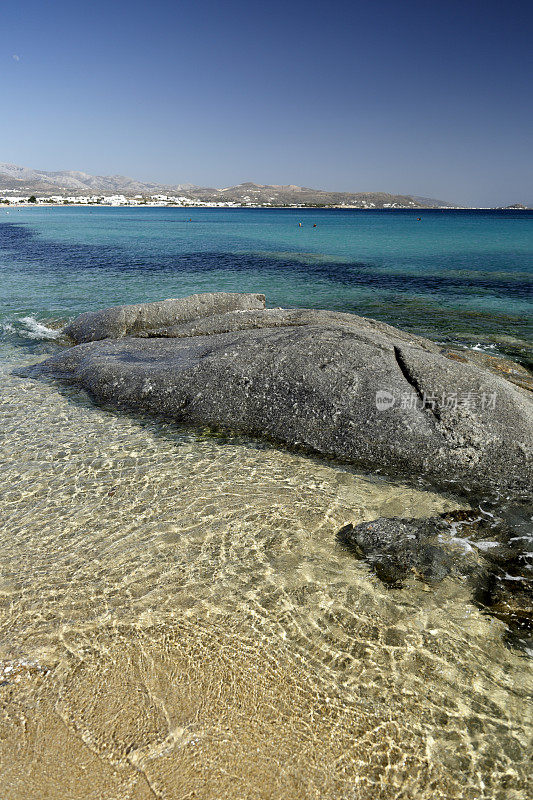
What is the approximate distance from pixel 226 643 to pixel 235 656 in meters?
0.17

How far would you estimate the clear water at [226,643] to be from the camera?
328cm

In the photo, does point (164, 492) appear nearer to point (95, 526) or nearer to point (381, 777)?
point (95, 526)

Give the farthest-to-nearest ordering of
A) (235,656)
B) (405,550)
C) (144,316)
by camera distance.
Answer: (144,316) < (405,550) < (235,656)

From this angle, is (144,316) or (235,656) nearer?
(235,656)

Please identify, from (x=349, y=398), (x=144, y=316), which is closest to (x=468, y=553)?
(x=349, y=398)

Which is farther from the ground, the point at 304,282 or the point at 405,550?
the point at 304,282

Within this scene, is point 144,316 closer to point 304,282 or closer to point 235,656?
point 235,656

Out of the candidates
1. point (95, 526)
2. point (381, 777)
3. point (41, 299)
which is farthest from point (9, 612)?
point (41, 299)

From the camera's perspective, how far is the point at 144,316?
1329 centimetres

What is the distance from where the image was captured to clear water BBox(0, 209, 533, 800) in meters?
3.28

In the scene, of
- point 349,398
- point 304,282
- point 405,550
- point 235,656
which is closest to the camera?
point 235,656

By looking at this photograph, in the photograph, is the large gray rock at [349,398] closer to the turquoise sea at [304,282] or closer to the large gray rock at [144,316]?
the large gray rock at [144,316]

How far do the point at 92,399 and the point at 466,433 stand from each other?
283 inches

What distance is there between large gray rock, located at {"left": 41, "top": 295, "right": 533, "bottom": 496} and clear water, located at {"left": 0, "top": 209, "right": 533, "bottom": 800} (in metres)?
0.64
